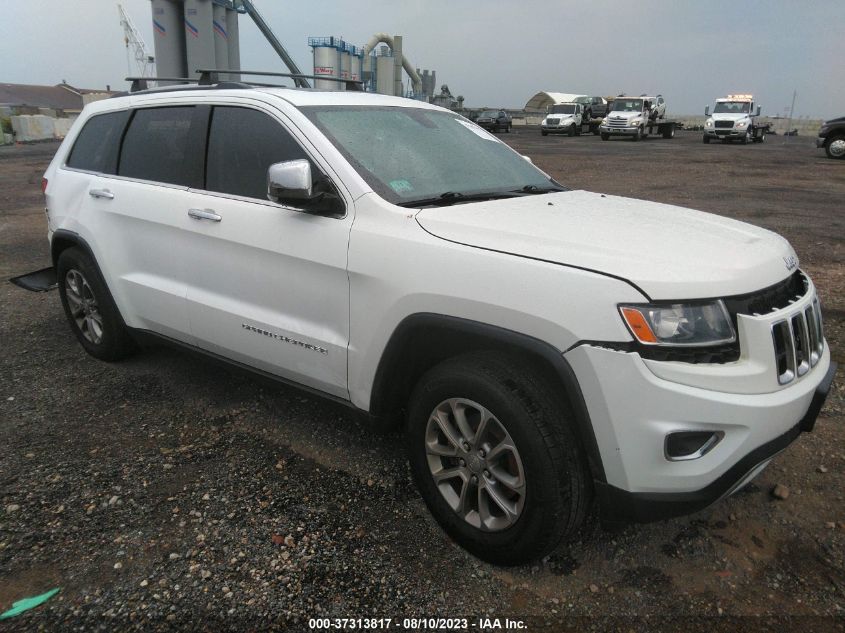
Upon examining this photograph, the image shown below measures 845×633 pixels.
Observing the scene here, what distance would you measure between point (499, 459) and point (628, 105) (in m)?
36.7

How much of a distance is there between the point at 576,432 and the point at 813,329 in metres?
1.10

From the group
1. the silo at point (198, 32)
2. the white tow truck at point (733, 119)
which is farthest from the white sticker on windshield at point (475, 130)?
the white tow truck at point (733, 119)

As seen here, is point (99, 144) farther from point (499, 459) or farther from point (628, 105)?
point (628, 105)

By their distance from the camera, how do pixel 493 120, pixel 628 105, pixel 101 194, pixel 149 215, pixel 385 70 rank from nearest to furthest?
pixel 149 215, pixel 101 194, pixel 628 105, pixel 493 120, pixel 385 70

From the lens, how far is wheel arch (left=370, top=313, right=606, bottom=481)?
219cm

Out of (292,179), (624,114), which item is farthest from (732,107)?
(292,179)

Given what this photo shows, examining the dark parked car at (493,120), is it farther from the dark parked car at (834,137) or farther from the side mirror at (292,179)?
the side mirror at (292,179)

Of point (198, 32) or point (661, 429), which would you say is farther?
point (198, 32)

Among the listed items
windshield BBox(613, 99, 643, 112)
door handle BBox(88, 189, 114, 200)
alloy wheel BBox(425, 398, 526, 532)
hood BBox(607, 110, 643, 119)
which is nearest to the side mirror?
alloy wheel BBox(425, 398, 526, 532)

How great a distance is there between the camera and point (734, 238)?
2.62 metres

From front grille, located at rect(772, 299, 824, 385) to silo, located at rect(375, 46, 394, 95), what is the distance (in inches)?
2695

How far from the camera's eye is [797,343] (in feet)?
7.82

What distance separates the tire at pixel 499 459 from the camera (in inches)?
89.1

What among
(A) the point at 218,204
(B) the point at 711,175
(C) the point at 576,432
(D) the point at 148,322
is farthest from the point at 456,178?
(B) the point at 711,175
